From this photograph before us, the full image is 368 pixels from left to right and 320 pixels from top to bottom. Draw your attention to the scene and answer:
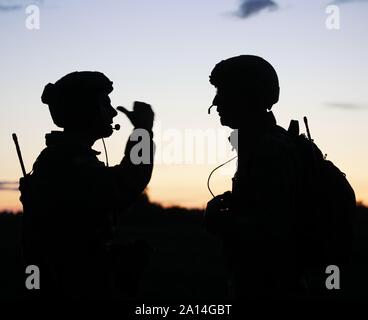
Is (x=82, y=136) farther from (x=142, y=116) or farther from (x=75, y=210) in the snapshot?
(x=75, y=210)

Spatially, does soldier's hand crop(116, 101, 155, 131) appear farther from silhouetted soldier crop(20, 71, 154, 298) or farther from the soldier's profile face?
the soldier's profile face

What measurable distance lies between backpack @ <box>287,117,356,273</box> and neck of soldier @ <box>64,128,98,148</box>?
7.19ft

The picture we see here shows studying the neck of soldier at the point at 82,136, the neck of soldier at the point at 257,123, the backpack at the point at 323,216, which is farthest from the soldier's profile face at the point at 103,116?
the backpack at the point at 323,216

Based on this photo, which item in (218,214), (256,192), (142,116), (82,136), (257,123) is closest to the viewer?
(256,192)

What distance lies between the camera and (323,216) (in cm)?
661

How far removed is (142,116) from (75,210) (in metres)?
1.09

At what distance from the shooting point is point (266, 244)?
21.4 feet

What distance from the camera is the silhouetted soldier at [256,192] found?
6492 millimetres

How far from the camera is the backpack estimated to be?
6602 millimetres

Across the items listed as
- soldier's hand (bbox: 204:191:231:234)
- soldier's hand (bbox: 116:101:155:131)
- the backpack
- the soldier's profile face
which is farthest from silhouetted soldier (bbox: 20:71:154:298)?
the backpack

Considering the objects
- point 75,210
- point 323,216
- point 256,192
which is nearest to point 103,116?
point 75,210

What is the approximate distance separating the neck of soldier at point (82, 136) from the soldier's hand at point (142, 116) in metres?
0.44

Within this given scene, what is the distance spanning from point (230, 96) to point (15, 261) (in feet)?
132

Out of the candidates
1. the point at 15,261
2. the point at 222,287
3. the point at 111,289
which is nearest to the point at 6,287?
the point at 222,287
